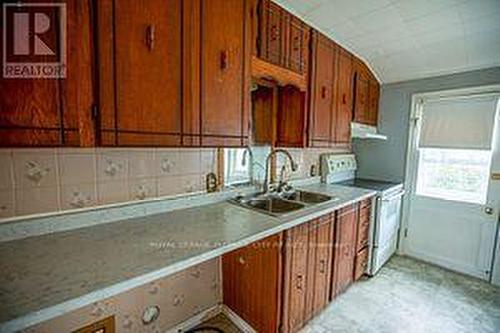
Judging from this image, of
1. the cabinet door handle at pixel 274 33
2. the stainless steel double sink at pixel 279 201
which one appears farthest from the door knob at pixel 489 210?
the cabinet door handle at pixel 274 33

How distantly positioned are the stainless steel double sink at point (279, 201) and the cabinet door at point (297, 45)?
3.33 feet

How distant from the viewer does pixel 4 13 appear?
31.7 inches

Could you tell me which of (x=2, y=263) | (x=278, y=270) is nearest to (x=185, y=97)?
(x=2, y=263)

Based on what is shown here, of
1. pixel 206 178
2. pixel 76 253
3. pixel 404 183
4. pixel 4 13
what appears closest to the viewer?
pixel 4 13

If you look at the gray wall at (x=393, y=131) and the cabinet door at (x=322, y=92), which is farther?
the gray wall at (x=393, y=131)

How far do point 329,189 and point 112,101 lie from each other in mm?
2043

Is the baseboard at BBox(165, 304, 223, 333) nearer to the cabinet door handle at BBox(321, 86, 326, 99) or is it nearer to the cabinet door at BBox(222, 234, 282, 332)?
the cabinet door at BBox(222, 234, 282, 332)

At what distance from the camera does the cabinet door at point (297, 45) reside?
186cm

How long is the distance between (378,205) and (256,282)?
152 cm

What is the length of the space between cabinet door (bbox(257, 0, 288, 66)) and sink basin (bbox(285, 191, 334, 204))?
3.59ft

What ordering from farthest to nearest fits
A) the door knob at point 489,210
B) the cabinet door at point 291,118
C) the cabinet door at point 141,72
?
1. the door knob at point 489,210
2. the cabinet door at point 291,118
3. the cabinet door at point 141,72

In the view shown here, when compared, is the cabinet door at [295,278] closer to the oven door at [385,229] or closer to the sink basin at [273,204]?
the sink basin at [273,204]

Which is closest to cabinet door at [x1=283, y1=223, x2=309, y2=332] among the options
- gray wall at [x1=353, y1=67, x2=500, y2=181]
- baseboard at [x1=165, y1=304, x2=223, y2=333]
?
baseboard at [x1=165, y1=304, x2=223, y2=333]

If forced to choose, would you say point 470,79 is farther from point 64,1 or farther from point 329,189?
A: point 64,1
